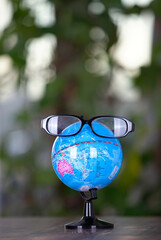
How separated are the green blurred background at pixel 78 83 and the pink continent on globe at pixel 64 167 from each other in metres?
1.19

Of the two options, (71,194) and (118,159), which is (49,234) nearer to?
(118,159)

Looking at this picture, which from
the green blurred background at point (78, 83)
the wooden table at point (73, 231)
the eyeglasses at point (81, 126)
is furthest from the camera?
the green blurred background at point (78, 83)

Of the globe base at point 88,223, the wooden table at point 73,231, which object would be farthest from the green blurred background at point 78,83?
the globe base at point 88,223

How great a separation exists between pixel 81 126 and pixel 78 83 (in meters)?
1.59

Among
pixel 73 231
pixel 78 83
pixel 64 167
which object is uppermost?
pixel 78 83

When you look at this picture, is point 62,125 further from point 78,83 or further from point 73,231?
point 78,83

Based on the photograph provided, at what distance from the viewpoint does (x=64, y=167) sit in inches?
39.0

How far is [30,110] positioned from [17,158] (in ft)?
0.91

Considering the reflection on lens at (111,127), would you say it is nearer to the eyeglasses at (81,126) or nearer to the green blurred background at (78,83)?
the eyeglasses at (81,126)

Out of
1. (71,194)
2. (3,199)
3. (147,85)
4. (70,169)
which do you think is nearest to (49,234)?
(70,169)

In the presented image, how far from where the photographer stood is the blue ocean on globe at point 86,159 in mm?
972

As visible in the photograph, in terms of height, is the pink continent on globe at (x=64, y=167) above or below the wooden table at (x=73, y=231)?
above

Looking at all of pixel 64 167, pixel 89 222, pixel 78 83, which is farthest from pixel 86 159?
pixel 78 83

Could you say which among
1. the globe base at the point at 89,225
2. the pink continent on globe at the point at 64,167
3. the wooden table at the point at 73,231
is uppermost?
the pink continent on globe at the point at 64,167
